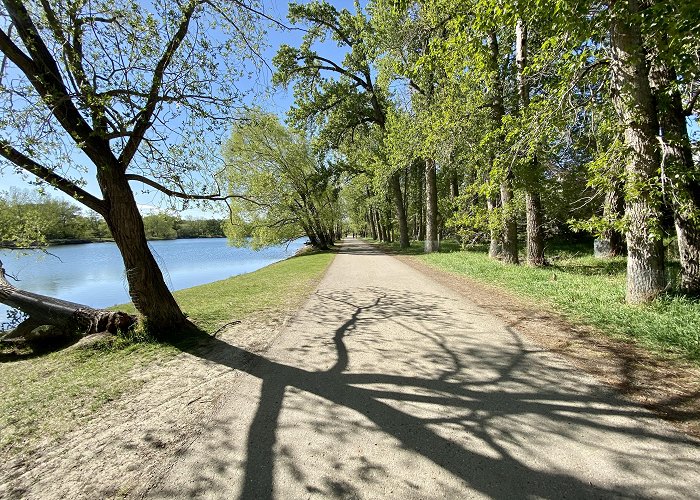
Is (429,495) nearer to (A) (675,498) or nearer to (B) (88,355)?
(A) (675,498)

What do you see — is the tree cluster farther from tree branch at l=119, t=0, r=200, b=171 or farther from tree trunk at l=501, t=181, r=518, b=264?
tree branch at l=119, t=0, r=200, b=171

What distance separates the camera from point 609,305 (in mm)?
5754

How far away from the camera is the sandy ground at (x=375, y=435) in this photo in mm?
2299

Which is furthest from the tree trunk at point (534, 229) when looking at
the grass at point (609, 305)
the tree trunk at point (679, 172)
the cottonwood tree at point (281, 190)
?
the cottonwood tree at point (281, 190)

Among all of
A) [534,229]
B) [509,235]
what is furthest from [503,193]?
[534,229]

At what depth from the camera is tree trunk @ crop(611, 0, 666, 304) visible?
5.18 m

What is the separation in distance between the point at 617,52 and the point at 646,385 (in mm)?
5218

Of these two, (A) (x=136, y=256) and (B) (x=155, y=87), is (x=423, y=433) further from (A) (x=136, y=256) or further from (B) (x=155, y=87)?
(B) (x=155, y=87)

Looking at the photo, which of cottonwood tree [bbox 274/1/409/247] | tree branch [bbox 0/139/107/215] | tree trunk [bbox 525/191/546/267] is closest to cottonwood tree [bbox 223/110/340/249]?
cottonwood tree [bbox 274/1/409/247]

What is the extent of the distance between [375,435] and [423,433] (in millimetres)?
413

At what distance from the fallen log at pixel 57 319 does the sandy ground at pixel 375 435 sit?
195 centimetres

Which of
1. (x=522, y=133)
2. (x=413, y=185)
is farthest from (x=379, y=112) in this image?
(x=522, y=133)

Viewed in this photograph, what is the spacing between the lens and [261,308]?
7.64m

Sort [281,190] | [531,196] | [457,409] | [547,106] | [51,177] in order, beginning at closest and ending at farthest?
[457,409] → [51,177] → [547,106] → [531,196] → [281,190]
